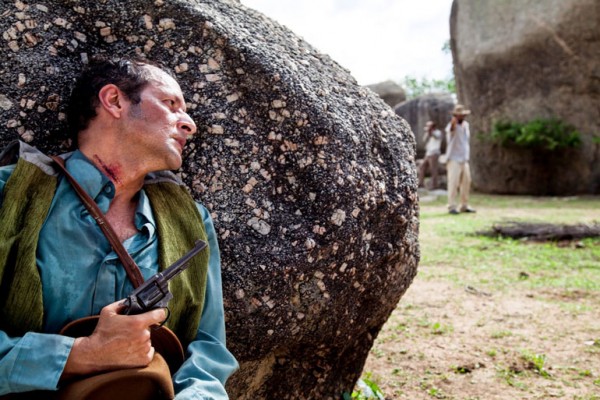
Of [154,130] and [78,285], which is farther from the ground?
[154,130]

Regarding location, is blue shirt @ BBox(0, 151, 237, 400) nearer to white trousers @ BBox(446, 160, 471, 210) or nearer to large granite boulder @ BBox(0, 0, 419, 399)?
large granite boulder @ BBox(0, 0, 419, 399)

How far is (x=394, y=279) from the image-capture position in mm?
2416

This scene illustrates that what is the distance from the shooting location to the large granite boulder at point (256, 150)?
198cm

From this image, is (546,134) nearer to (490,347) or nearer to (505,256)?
(505,256)

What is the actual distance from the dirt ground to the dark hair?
6.54ft

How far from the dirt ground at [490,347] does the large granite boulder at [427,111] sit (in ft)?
49.7

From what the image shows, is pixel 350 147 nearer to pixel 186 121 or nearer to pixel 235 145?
pixel 235 145

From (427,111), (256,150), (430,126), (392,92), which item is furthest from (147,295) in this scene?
(392,92)

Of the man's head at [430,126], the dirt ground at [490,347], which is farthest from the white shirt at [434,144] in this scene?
the dirt ground at [490,347]

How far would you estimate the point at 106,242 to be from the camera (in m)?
1.61

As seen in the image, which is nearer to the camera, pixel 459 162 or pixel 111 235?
pixel 111 235

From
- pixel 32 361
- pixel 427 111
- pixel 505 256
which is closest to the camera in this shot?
pixel 32 361

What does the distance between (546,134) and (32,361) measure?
13213mm

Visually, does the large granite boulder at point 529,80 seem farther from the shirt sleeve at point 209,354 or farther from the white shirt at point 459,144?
the shirt sleeve at point 209,354
